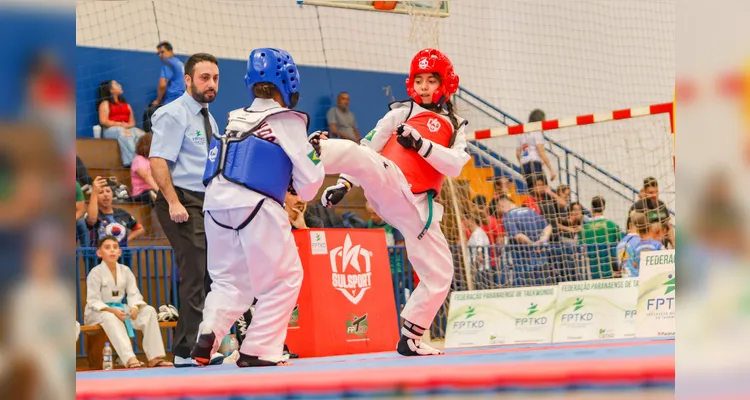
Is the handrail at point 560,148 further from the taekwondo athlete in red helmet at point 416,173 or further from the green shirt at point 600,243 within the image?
the taekwondo athlete in red helmet at point 416,173

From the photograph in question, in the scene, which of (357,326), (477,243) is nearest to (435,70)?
(357,326)

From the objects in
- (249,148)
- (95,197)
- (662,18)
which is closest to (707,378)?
(249,148)

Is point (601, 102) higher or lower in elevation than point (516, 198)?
higher

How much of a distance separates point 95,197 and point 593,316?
16.7 ft

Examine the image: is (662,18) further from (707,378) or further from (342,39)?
(707,378)

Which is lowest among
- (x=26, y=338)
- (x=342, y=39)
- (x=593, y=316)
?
(x=593, y=316)

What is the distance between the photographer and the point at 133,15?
12.6m

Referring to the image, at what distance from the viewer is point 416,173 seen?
5.76 metres

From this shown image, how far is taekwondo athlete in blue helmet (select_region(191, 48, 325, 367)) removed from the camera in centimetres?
477

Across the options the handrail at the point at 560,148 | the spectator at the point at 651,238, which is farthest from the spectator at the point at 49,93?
the handrail at the point at 560,148

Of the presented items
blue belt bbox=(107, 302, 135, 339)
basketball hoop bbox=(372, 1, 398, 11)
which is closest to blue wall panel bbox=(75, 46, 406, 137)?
basketball hoop bbox=(372, 1, 398, 11)

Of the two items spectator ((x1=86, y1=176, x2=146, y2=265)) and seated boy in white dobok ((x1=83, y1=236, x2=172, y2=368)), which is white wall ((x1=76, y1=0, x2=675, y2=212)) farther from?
seated boy in white dobok ((x1=83, y1=236, x2=172, y2=368))

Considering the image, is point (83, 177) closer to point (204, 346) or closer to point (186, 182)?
point (186, 182)

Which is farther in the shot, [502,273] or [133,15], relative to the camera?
[133,15]
